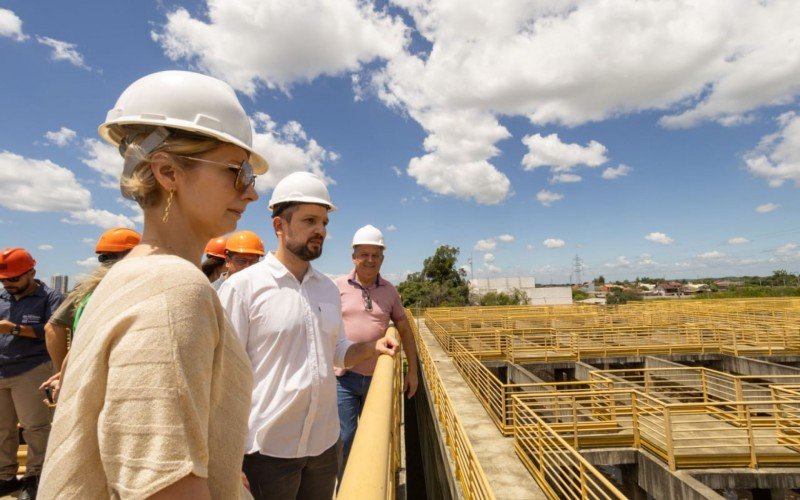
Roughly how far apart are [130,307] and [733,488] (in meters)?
9.61

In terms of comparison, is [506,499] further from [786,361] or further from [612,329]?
[786,361]

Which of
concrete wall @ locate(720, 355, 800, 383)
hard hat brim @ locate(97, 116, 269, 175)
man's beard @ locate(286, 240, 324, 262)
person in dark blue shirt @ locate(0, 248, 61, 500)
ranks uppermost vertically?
hard hat brim @ locate(97, 116, 269, 175)

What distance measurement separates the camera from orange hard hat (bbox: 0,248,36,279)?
3604mm

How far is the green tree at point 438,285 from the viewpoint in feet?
138

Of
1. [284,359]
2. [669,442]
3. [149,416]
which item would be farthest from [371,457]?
[669,442]

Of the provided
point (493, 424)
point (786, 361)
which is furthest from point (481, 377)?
point (786, 361)

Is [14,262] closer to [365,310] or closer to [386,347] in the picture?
[365,310]

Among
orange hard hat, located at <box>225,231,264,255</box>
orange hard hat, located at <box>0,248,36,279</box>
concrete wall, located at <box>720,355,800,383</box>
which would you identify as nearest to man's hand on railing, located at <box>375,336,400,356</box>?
orange hard hat, located at <box>225,231,264,255</box>

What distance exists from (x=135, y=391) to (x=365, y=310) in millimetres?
3659

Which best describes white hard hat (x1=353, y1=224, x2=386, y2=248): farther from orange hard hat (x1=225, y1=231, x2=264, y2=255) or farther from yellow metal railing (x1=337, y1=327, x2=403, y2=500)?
yellow metal railing (x1=337, y1=327, x2=403, y2=500)

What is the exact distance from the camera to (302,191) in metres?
2.45

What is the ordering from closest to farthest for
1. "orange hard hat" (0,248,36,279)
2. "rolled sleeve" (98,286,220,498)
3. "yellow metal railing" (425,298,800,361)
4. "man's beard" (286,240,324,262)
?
"rolled sleeve" (98,286,220,498)
"man's beard" (286,240,324,262)
"orange hard hat" (0,248,36,279)
"yellow metal railing" (425,298,800,361)

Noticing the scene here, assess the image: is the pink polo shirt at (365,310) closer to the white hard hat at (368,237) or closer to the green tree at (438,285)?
the white hard hat at (368,237)

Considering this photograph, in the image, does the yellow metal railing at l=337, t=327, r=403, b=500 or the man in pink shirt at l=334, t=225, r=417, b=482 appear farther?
the man in pink shirt at l=334, t=225, r=417, b=482
